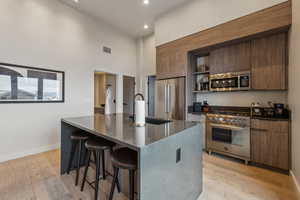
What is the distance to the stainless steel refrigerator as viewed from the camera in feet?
12.0

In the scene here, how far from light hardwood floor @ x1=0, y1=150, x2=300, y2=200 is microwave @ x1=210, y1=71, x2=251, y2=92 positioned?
1588 millimetres

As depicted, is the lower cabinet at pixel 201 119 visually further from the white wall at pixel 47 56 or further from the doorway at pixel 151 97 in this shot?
the white wall at pixel 47 56

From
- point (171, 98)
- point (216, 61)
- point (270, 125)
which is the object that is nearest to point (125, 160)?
point (270, 125)

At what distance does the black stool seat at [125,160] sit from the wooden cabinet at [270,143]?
8.03 feet

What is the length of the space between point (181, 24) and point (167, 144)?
3.51 meters

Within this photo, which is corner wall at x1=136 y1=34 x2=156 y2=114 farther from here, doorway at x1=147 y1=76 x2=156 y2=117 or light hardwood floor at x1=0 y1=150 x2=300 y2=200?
light hardwood floor at x1=0 y1=150 x2=300 y2=200

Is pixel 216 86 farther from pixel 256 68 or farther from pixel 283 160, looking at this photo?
pixel 283 160

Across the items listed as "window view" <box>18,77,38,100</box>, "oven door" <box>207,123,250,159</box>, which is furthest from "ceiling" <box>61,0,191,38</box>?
"oven door" <box>207,123,250,159</box>

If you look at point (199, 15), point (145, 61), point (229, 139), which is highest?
point (199, 15)

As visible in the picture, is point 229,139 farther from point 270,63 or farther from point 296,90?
point 270,63

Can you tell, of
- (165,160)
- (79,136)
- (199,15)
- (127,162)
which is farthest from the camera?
(199,15)

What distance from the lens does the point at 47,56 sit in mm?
3393

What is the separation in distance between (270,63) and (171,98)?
218 cm

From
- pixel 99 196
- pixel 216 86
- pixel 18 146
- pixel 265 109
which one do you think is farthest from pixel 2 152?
pixel 265 109
